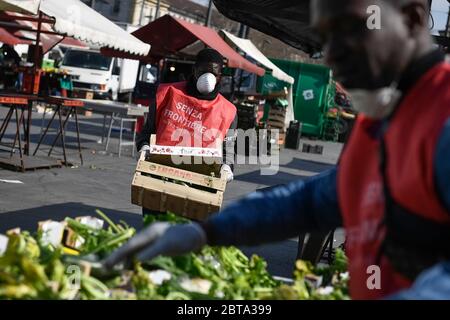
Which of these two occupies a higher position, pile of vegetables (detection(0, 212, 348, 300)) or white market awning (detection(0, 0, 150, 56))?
white market awning (detection(0, 0, 150, 56))

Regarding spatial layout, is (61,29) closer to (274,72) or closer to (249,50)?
(249,50)

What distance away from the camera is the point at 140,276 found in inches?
114

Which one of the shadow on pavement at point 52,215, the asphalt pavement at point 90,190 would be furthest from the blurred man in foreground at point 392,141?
the shadow on pavement at point 52,215

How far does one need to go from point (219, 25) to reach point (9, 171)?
54382 mm

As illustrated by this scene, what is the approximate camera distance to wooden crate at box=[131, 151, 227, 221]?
21.5 ft

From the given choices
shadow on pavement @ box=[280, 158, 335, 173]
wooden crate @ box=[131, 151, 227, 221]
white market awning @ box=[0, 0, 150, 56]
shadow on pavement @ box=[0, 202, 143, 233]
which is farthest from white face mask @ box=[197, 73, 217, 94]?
shadow on pavement @ box=[280, 158, 335, 173]

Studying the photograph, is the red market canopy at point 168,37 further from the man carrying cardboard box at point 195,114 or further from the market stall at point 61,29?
the man carrying cardboard box at point 195,114

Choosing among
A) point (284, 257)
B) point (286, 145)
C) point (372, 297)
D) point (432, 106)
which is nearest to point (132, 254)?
point (372, 297)

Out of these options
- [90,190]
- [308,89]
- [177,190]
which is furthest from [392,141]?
[308,89]

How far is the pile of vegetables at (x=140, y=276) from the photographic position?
2.68 meters

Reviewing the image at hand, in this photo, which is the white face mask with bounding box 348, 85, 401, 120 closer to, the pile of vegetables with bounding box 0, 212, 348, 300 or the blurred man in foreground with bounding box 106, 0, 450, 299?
the blurred man in foreground with bounding box 106, 0, 450, 299

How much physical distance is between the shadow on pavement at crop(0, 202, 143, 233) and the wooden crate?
240 centimetres
